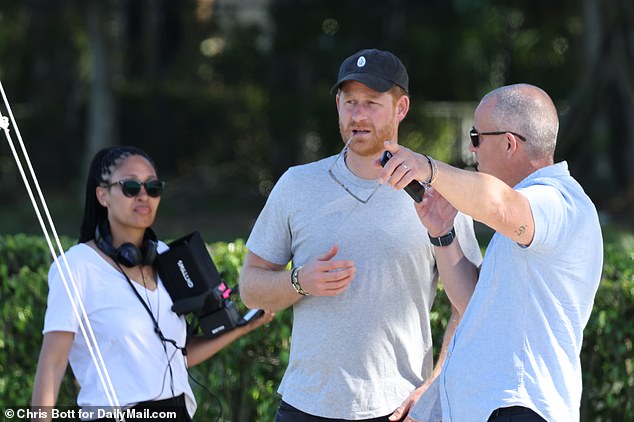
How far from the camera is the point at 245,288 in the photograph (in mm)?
4102

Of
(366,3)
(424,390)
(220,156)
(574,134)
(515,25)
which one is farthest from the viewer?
(515,25)

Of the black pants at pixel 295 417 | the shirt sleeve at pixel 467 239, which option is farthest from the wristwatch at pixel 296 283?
A: the shirt sleeve at pixel 467 239

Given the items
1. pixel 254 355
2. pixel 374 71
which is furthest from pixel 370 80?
pixel 254 355

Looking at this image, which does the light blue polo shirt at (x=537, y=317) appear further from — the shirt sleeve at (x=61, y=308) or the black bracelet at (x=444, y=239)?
the shirt sleeve at (x=61, y=308)

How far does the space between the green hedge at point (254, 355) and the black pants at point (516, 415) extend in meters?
1.97

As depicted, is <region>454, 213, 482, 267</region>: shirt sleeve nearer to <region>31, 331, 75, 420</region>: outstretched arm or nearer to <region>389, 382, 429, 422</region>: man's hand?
<region>389, 382, 429, 422</region>: man's hand

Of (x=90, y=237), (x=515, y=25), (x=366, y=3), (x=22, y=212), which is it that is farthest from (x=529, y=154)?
(x=515, y=25)

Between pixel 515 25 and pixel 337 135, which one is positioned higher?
pixel 515 25

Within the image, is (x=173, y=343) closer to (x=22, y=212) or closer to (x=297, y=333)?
(x=297, y=333)

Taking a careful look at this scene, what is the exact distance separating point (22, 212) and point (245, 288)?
15.5 meters

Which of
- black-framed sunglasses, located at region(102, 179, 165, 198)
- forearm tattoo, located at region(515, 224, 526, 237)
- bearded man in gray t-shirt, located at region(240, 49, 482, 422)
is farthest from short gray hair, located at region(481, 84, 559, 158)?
black-framed sunglasses, located at region(102, 179, 165, 198)

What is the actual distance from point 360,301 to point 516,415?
93 centimetres

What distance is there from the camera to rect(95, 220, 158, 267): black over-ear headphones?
4.30 m

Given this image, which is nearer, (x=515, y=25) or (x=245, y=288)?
(x=245, y=288)
